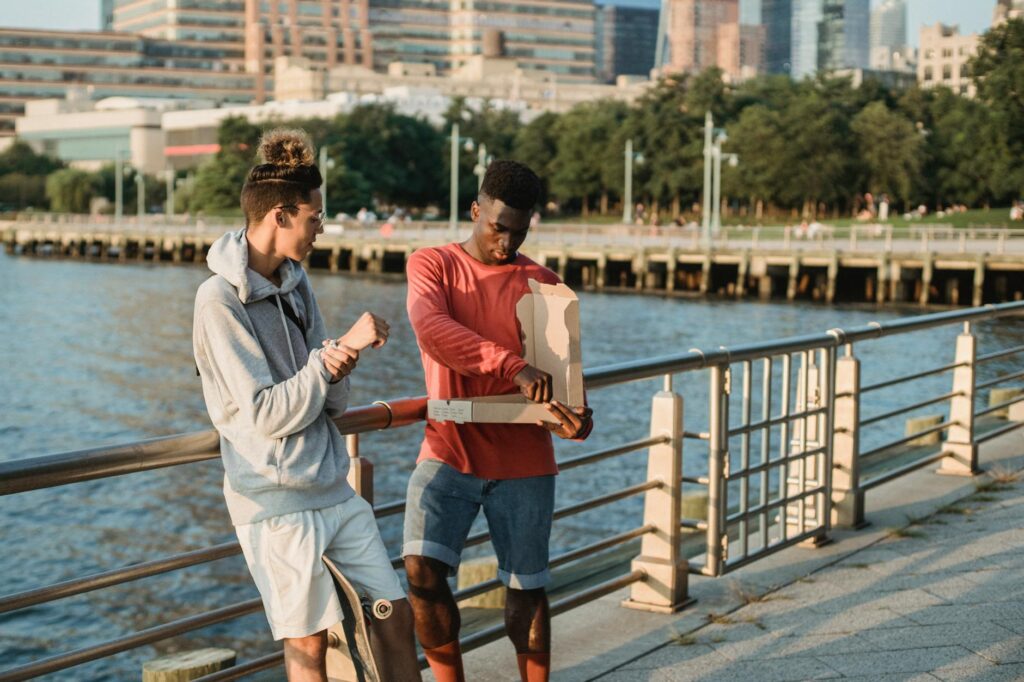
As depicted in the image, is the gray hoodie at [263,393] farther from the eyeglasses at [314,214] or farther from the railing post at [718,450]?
the railing post at [718,450]

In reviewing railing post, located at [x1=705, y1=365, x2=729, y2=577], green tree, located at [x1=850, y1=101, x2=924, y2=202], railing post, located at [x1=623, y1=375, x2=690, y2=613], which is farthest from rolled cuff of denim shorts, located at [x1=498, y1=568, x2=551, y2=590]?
green tree, located at [x1=850, y1=101, x2=924, y2=202]

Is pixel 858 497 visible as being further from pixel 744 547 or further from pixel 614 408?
pixel 614 408

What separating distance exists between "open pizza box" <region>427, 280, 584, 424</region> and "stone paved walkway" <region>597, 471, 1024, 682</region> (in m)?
1.51

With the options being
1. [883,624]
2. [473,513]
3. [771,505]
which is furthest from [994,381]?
[473,513]

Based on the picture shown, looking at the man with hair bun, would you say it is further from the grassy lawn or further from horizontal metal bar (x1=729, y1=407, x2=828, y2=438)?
the grassy lawn

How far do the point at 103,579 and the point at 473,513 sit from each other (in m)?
1.10

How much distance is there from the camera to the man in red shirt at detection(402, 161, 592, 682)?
13.9 ft

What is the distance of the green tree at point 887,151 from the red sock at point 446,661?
8830 centimetres

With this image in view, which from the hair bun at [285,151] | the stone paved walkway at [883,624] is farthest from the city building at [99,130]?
the hair bun at [285,151]

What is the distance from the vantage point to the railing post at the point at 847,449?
767 cm

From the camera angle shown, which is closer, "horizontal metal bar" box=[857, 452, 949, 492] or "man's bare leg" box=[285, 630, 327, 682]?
"man's bare leg" box=[285, 630, 327, 682]

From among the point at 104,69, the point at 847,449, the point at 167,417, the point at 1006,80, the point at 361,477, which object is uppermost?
the point at 104,69

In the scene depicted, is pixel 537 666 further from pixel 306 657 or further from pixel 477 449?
pixel 306 657

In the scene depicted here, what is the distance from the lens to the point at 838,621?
19.4 ft
